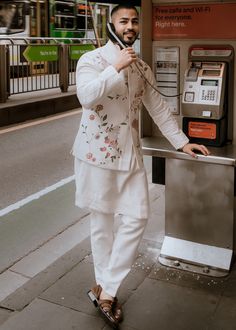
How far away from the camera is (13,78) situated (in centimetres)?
1138

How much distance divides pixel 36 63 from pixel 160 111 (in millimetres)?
9117

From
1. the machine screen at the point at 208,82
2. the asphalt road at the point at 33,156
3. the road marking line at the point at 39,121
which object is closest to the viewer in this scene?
the machine screen at the point at 208,82

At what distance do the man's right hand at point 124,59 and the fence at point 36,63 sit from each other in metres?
8.05

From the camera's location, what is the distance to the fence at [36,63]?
1053 cm

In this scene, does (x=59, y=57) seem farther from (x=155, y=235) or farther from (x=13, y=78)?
(x=155, y=235)

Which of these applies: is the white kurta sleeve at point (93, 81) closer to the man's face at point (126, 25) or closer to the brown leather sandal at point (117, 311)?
the man's face at point (126, 25)

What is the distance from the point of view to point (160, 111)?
9.71 ft

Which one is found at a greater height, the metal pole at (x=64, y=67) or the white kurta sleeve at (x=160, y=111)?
the metal pole at (x=64, y=67)

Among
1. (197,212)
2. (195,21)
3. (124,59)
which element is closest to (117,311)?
(197,212)

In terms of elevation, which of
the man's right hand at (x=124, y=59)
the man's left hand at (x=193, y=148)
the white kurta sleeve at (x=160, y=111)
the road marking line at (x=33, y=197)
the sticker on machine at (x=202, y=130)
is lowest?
the road marking line at (x=33, y=197)

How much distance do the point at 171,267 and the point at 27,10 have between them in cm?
1095

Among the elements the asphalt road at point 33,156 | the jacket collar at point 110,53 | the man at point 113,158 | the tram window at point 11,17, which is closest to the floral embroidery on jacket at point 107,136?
the man at point 113,158

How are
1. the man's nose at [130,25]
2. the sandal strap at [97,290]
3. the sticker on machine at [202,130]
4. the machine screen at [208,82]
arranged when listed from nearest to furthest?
the man's nose at [130,25], the sandal strap at [97,290], the machine screen at [208,82], the sticker on machine at [202,130]

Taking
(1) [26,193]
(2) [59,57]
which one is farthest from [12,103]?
(1) [26,193]
